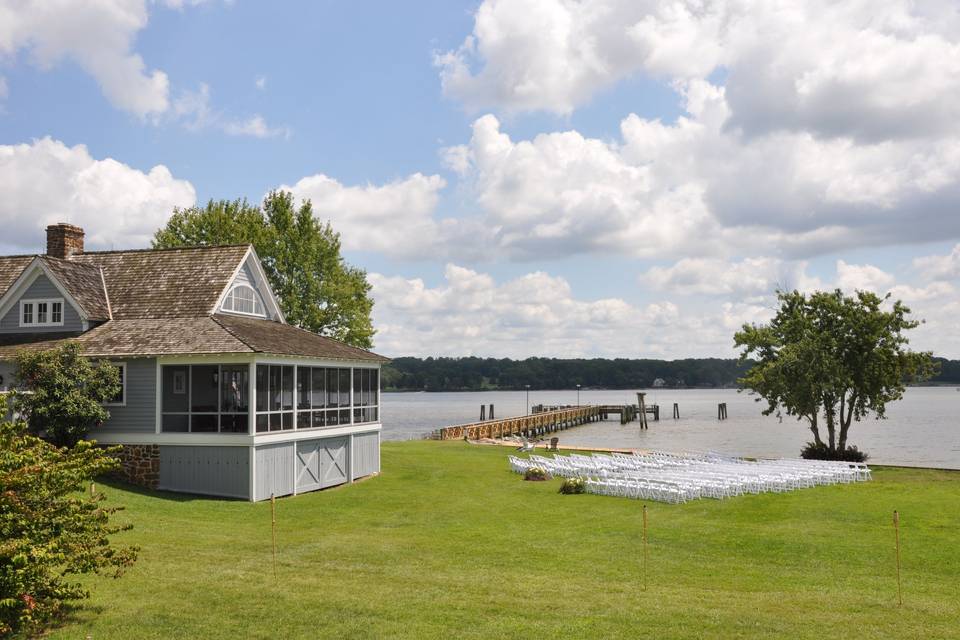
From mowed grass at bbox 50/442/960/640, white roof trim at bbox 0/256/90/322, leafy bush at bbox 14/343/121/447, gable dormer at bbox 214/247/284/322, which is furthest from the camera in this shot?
gable dormer at bbox 214/247/284/322

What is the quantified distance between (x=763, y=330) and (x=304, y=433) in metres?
26.0

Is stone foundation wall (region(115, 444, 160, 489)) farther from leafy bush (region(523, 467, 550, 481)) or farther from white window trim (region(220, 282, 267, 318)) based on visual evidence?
leafy bush (region(523, 467, 550, 481))

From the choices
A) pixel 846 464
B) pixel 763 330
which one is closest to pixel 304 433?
pixel 846 464

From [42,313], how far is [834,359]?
3529cm

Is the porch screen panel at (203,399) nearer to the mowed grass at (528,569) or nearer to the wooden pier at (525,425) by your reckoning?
the mowed grass at (528,569)

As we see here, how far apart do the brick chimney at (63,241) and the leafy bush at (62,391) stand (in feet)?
30.1

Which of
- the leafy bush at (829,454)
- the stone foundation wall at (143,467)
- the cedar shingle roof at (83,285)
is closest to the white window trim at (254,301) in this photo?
the cedar shingle roof at (83,285)

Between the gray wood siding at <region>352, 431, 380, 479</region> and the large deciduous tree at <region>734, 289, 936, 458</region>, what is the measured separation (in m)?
20.1

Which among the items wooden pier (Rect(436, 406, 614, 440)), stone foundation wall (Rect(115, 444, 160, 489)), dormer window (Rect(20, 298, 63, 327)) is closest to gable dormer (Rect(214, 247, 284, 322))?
dormer window (Rect(20, 298, 63, 327))

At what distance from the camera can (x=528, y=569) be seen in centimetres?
1605

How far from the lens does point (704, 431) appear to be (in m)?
86.6

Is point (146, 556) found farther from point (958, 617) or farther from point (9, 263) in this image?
point (9, 263)

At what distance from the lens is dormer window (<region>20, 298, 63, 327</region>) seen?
28828 mm

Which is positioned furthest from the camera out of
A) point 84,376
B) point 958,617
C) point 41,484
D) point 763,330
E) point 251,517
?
point 763,330
